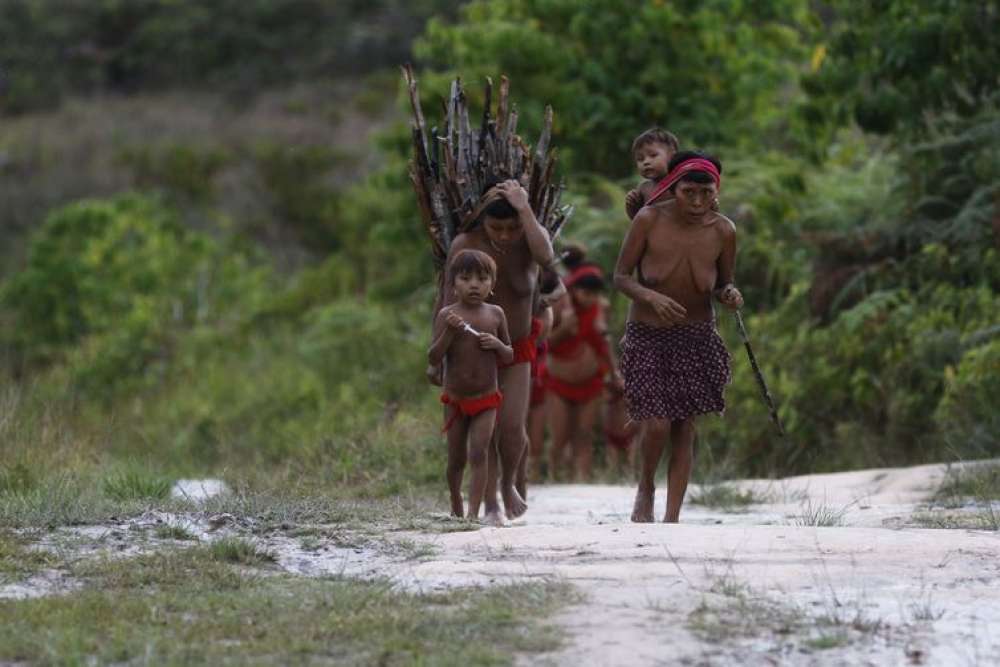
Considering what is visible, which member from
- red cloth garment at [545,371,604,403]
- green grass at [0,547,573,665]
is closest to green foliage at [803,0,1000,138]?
red cloth garment at [545,371,604,403]

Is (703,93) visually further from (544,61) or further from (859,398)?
(859,398)

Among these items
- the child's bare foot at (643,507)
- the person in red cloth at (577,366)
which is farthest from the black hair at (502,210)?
the person in red cloth at (577,366)

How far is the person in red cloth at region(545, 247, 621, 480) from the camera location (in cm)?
1370

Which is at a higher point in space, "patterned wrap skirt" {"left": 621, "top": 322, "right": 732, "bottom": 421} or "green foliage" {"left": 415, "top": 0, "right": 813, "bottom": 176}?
"green foliage" {"left": 415, "top": 0, "right": 813, "bottom": 176}

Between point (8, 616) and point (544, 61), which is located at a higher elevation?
point (544, 61)

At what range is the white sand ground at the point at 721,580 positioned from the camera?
529cm

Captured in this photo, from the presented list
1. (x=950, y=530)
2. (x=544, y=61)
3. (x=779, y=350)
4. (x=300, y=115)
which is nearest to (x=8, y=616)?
(x=950, y=530)

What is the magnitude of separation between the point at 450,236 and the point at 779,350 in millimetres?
6128

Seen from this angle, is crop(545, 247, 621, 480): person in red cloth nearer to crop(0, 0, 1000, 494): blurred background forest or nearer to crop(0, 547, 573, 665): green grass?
crop(0, 0, 1000, 494): blurred background forest

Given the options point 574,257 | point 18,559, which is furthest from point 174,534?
point 574,257

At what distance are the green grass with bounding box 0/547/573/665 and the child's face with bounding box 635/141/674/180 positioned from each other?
3.17m

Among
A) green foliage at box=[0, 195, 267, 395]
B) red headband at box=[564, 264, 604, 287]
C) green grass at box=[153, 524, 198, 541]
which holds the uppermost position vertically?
red headband at box=[564, 264, 604, 287]

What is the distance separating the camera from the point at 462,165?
9.22 meters

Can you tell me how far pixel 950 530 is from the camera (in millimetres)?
7285
